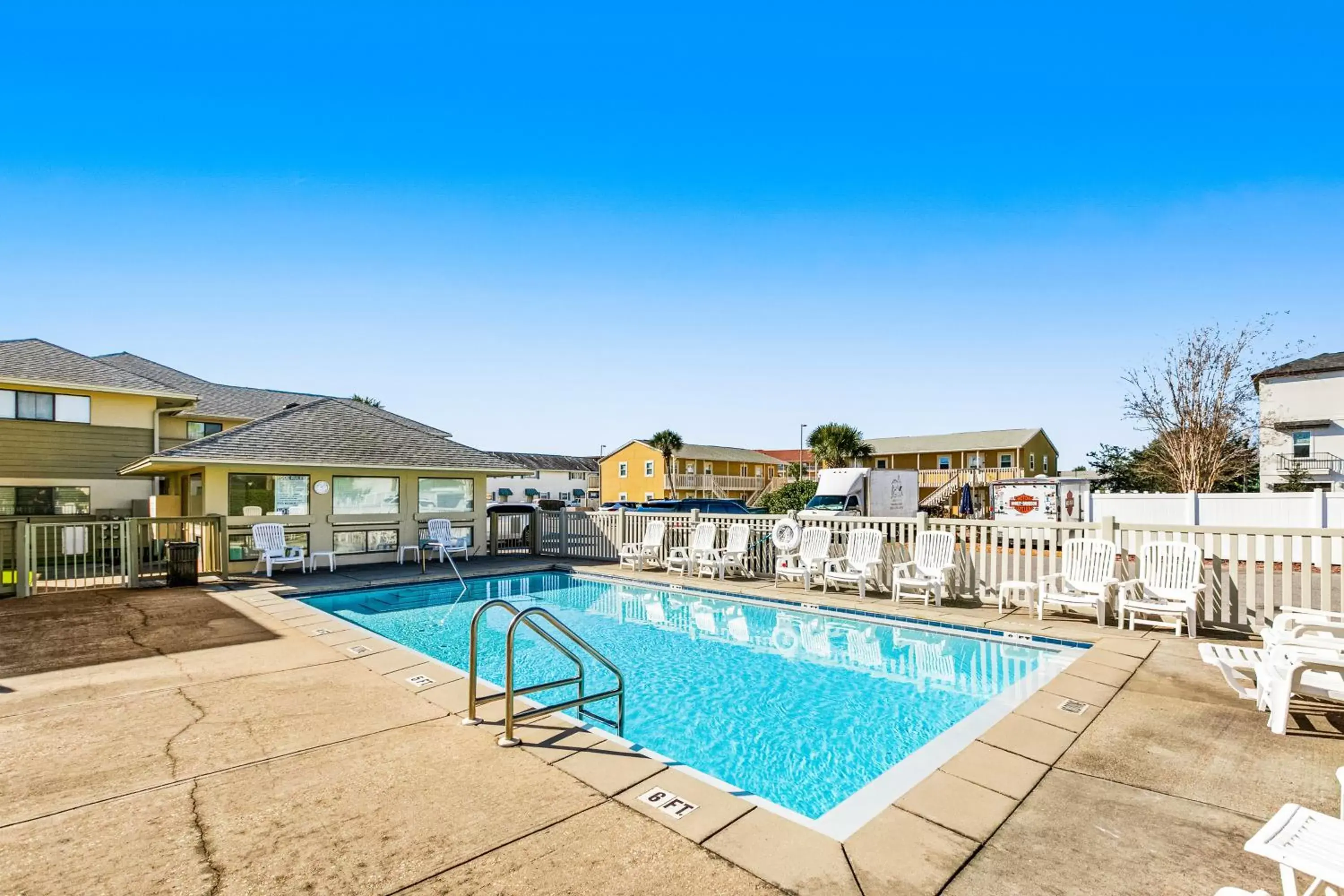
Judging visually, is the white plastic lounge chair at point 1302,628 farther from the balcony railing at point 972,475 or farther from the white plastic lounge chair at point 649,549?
the balcony railing at point 972,475

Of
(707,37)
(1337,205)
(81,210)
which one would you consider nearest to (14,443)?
(81,210)

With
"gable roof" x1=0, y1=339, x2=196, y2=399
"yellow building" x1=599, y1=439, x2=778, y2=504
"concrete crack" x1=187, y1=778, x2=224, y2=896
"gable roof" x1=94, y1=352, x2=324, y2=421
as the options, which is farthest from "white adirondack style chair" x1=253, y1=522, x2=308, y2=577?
"yellow building" x1=599, y1=439, x2=778, y2=504

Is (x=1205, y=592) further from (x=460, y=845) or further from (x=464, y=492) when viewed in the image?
(x=464, y=492)

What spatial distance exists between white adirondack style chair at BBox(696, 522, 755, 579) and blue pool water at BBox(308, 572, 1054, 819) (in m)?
1.06

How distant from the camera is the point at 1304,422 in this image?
2447 centimetres

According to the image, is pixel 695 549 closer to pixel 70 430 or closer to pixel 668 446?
pixel 70 430

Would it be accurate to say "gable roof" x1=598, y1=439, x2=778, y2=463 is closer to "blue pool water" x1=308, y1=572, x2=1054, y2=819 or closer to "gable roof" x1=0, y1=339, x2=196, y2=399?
"gable roof" x1=0, y1=339, x2=196, y2=399

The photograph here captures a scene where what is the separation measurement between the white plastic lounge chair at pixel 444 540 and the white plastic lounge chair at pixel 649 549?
4103mm

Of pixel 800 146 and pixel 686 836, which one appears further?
pixel 800 146

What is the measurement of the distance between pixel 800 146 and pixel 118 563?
51.6 ft

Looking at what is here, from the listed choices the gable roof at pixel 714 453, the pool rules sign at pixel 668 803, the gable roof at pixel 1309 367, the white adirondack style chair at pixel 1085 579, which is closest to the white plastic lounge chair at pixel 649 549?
the white adirondack style chair at pixel 1085 579

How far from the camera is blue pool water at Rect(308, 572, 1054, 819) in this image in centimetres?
480

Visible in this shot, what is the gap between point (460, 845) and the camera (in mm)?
2752

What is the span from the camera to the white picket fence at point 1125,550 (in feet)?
22.2
